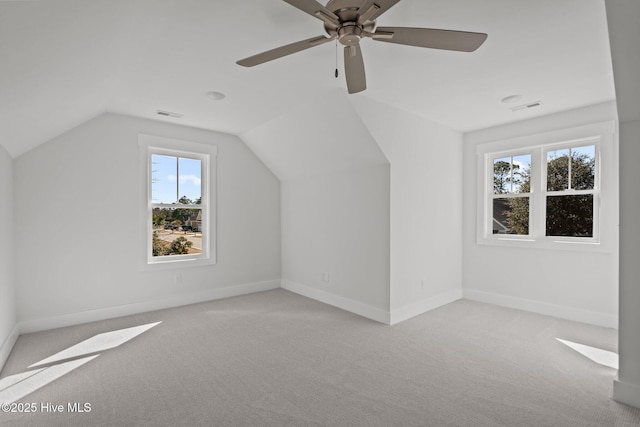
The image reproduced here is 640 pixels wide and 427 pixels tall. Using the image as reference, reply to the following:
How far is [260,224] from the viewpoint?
5.13 meters

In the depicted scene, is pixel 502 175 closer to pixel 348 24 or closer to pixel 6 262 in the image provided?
pixel 348 24

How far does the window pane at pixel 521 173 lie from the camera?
4180mm

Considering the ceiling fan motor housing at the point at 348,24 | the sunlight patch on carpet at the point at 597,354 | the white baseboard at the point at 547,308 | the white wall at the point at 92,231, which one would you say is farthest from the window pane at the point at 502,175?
the white wall at the point at 92,231

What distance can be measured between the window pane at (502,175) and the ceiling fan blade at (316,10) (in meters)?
3.79

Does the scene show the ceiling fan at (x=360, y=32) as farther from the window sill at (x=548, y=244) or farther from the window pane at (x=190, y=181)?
the window sill at (x=548, y=244)

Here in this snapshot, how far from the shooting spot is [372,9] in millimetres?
1443

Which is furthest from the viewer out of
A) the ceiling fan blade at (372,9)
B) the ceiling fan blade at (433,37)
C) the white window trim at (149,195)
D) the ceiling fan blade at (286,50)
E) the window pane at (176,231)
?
the window pane at (176,231)

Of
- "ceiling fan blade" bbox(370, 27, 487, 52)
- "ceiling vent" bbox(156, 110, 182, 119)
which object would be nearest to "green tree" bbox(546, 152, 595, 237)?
"ceiling fan blade" bbox(370, 27, 487, 52)

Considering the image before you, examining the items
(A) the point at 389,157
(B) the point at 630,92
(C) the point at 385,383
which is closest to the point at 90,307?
(C) the point at 385,383

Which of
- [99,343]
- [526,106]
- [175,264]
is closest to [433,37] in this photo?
[526,106]

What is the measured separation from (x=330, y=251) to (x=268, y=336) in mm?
1557

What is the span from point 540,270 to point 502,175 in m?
1.37

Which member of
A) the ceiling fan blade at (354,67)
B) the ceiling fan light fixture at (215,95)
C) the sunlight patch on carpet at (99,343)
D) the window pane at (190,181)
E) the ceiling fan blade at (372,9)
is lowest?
the sunlight patch on carpet at (99,343)

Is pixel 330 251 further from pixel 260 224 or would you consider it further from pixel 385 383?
pixel 385 383
